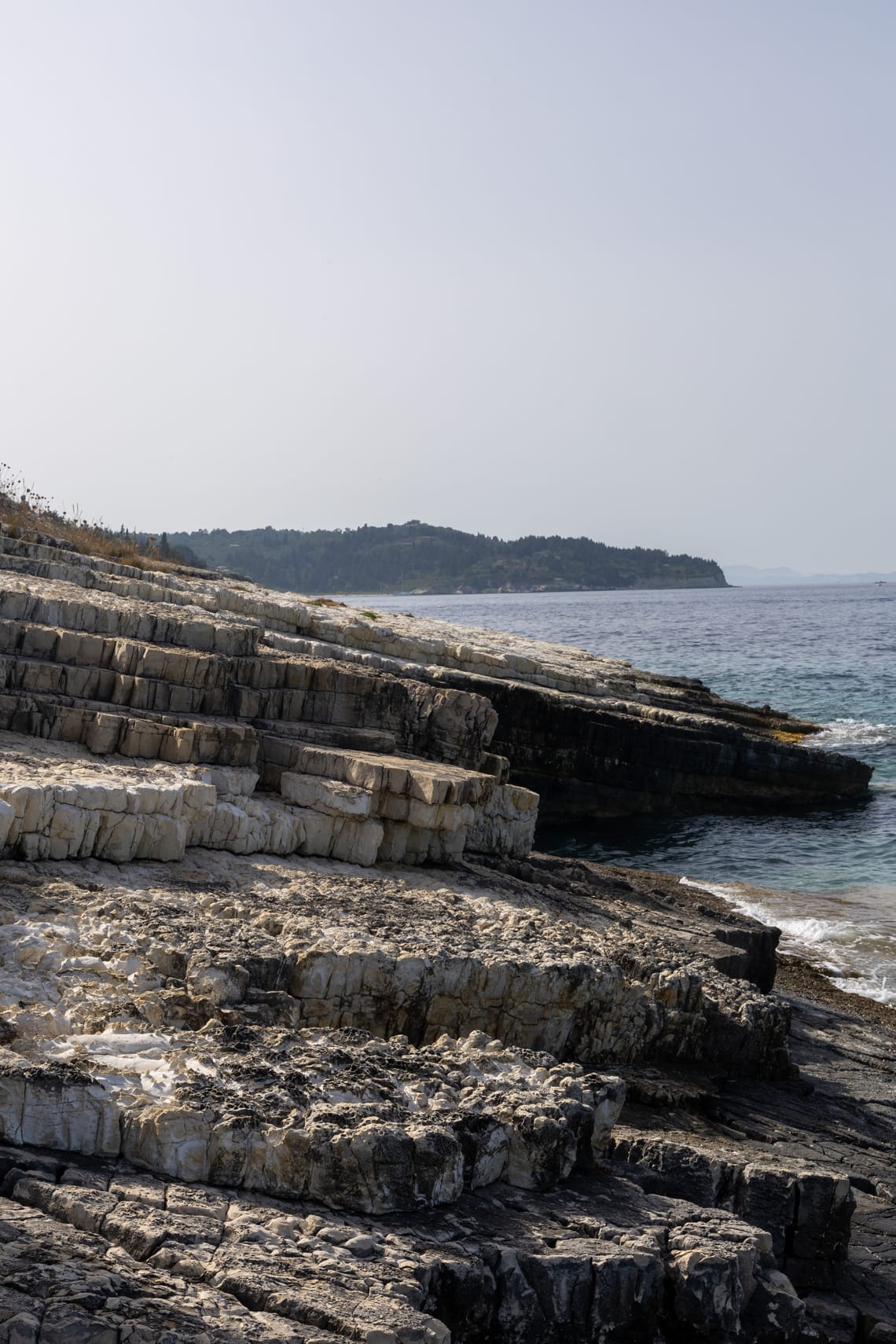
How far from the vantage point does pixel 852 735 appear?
1494 inches

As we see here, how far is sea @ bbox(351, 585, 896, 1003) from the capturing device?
1833cm

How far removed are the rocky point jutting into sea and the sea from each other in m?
1.91

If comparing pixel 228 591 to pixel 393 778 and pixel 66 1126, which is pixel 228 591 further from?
pixel 66 1126

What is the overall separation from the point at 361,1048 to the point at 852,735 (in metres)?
33.9

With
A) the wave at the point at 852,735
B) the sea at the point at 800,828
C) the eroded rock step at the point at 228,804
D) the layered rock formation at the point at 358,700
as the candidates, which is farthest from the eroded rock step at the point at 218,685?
the wave at the point at 852,735

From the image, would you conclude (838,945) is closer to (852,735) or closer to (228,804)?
(228,804)

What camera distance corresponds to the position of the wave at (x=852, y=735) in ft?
118

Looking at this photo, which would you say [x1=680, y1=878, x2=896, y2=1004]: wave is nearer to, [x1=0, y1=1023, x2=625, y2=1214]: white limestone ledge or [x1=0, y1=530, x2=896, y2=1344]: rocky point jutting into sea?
[x1=0, y1=530, x2=896, y2=1344]: rocky point jutting into sea

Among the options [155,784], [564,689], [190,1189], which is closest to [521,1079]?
[190,1189]

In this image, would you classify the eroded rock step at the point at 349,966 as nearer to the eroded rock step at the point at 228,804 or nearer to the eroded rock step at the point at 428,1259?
the eroded rock step at the point at 228,804

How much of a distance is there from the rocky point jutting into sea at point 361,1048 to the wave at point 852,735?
19.2 meters

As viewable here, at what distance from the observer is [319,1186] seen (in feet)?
19.0

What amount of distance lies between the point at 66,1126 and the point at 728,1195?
14.2 ft

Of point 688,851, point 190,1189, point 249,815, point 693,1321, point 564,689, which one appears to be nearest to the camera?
point 190,1189
